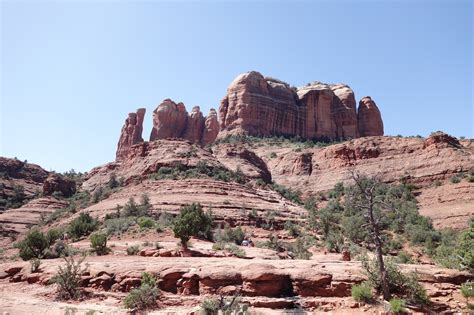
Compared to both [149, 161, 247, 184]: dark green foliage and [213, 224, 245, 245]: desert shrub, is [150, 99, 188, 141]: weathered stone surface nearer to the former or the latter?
[149, 161, 247, 184]: dark green foliage

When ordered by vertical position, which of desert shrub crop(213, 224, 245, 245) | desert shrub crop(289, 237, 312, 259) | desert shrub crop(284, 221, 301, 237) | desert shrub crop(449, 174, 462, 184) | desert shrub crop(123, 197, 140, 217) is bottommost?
desert shrub crop(289, 237, 312, 259)

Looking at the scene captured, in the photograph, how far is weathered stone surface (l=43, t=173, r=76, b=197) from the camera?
5569 centimetres

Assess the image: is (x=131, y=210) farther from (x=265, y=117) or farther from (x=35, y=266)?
(x=265, y=117)

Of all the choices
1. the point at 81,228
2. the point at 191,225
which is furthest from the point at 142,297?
the point at 81,228

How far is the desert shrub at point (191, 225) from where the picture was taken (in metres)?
23.5

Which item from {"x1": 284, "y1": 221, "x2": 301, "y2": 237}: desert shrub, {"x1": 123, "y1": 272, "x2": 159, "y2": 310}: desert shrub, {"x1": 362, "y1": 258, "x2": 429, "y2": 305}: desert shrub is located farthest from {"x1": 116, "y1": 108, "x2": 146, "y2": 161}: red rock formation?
{"x1": 362, "y1": 258, "x2": 429, "y2": 305}: desert shrub

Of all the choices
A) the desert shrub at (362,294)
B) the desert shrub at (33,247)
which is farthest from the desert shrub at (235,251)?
the desert shrub at (33,247)

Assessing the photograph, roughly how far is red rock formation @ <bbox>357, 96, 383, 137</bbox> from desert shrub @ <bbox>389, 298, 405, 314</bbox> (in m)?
83.3

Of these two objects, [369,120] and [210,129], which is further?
[210,129]

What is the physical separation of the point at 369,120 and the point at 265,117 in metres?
26.6

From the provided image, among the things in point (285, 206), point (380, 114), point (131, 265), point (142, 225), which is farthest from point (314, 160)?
point (131, 265)

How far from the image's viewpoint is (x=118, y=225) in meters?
30.5

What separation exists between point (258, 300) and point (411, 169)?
4771cm

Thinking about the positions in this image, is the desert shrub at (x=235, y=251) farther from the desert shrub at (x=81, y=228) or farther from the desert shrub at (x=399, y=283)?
the desert shrub at (x=81, y=228)
